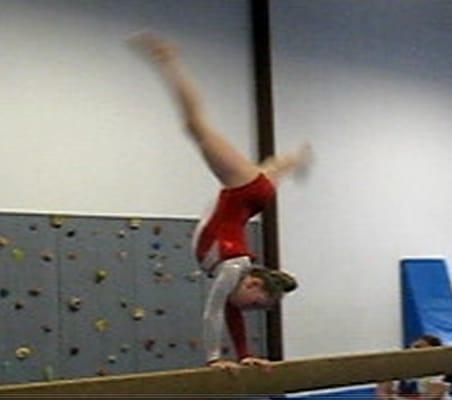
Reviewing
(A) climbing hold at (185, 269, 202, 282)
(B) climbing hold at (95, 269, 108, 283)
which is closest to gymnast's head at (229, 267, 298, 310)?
(B) climbing hold at (95, 269, 108, 283)

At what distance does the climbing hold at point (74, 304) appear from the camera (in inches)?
270

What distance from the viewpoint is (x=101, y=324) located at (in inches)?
277

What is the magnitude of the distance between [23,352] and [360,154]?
373 centimetres

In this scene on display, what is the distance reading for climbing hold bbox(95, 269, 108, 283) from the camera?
276 inches

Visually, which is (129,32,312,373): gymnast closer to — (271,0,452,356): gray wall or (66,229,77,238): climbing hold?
(66,229,77,238): climbing hold

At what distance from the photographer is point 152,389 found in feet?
10.8

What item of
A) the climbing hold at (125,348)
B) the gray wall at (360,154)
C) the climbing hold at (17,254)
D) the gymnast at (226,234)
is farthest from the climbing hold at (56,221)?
the gymnast at (226,234)

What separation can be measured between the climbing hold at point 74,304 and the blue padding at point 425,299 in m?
3.34

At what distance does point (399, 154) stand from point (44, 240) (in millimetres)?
3943

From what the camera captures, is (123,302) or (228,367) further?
(123,302)

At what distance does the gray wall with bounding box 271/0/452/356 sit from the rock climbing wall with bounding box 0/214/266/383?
1.12m

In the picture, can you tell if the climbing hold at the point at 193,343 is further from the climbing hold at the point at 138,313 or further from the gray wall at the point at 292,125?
the gray wall at the point at 292,125

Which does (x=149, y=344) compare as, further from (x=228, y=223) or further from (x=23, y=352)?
(x=228, y=223)

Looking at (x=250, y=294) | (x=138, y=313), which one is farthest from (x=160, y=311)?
(x=250, y=294)
